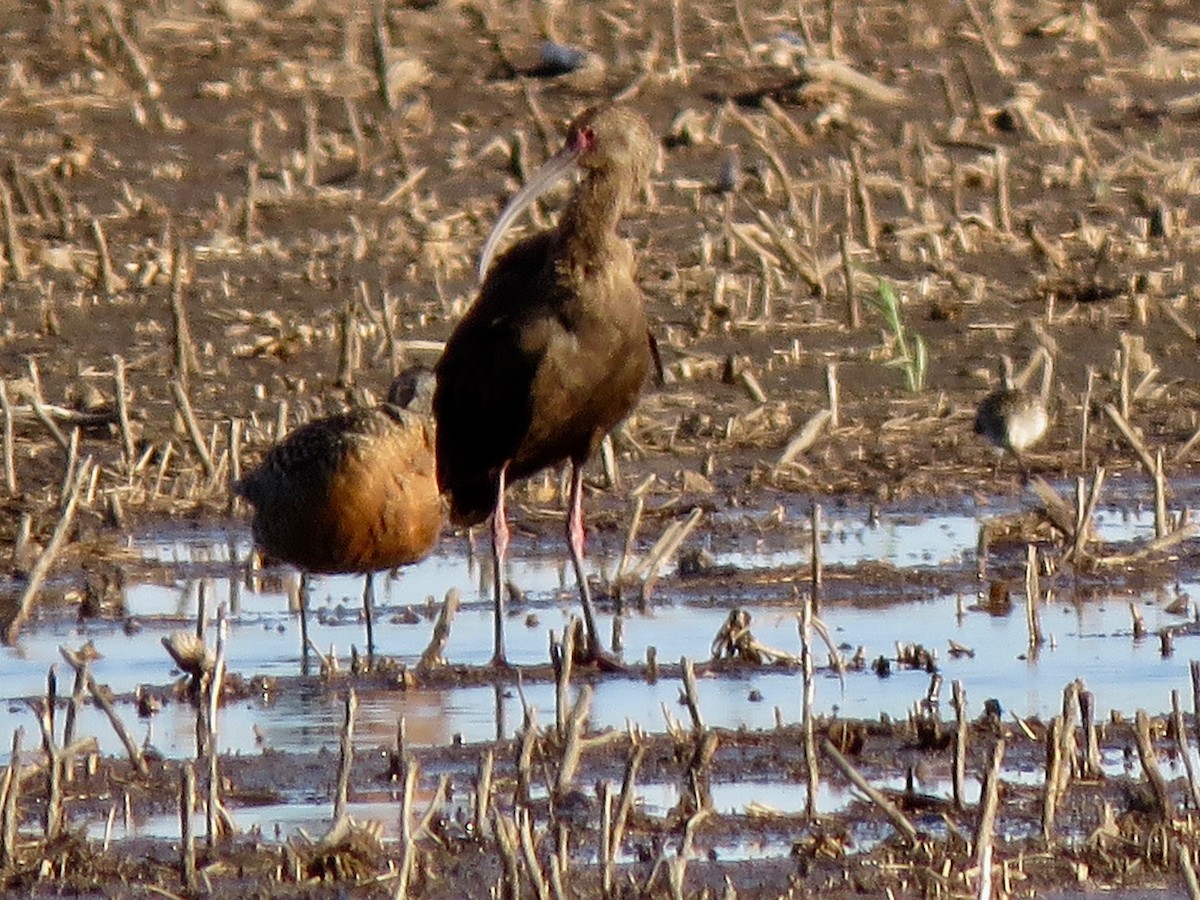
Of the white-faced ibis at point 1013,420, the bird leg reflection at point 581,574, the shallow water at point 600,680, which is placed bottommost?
the shallow water at point 600,680

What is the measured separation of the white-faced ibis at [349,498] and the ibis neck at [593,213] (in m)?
0.80

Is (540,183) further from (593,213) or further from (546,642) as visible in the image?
(546,642)

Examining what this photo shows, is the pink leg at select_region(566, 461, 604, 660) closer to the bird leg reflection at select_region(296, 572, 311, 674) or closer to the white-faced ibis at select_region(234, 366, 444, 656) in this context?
the white-faced ibis at select_region(234, 366, 444, 656)

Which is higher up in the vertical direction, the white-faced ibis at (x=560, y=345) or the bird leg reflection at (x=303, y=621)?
the white-faced ibis at (x=560, y=345)

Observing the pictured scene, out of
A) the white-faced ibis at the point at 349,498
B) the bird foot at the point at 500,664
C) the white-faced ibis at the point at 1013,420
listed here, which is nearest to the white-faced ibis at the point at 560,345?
the white-faced ibis at the point at 349,498

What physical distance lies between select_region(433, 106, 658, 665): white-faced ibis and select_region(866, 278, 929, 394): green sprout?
3.08 m

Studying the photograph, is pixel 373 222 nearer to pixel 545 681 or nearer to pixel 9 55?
pixel 9 55

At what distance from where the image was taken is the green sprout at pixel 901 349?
12672 mm

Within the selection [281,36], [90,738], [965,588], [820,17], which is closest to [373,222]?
[281,36]

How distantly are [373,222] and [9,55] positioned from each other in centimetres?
303

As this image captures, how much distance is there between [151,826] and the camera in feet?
22.4

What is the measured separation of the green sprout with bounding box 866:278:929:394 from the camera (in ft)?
41.6

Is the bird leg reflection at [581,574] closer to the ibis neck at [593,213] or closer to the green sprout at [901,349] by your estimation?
the ibis neck at [593,213]

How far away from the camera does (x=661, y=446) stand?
11906 millimetres
